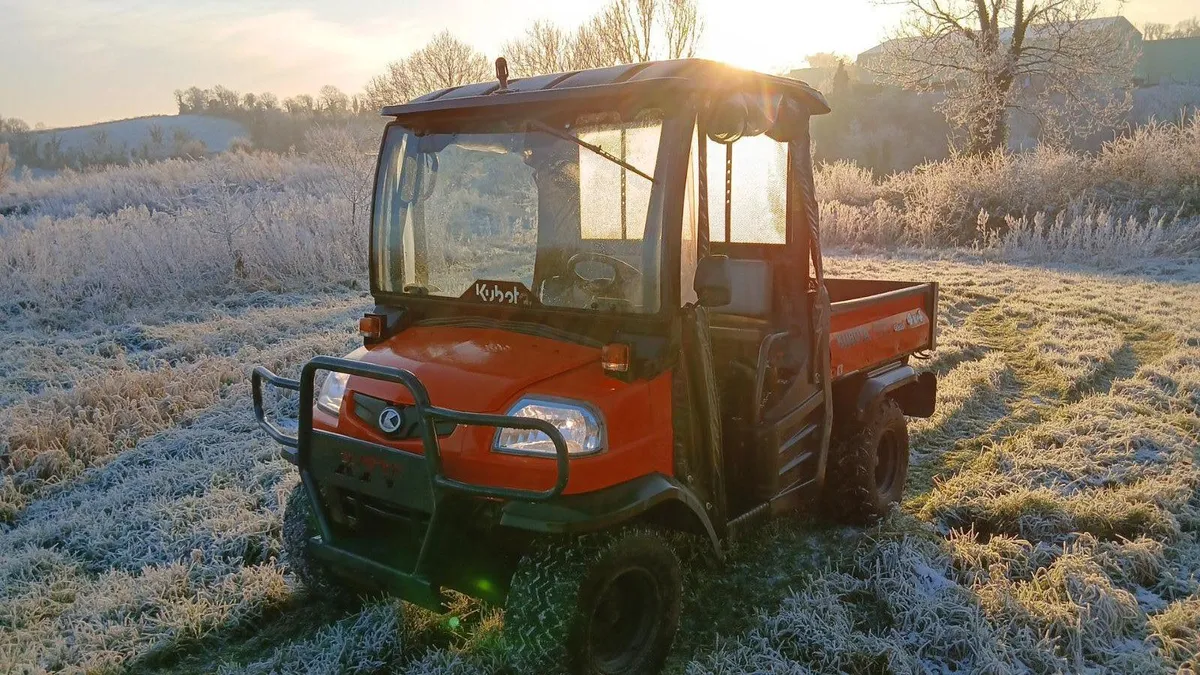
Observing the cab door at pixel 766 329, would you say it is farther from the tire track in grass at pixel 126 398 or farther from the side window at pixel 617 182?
the tire track in grass at pixel 126 398

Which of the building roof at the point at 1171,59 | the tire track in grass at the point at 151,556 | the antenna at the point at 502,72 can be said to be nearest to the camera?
the antenna at the point at 502,72

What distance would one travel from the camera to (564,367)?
113 inches

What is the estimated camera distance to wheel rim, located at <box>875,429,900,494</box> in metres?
4.64

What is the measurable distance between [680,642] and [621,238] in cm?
165

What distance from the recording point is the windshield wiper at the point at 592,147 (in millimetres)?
2920

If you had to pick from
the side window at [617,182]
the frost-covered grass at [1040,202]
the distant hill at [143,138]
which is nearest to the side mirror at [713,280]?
the side window at [617,182]

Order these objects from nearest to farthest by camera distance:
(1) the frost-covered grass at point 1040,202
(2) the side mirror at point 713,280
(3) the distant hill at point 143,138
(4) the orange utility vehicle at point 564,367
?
(4) the orange utility vehicle at point 564,367 < (2) the side mirror at point 713,280 < (1) the frost-covered grass at point 1040,202 < (3) the distant hill at point 143,138

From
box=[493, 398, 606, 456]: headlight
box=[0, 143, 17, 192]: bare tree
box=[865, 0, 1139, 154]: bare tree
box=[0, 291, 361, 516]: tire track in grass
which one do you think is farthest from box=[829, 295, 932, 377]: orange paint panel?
box=[0, 143, 17, 192]: bare tree

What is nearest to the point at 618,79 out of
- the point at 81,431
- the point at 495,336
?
the point at 495,336

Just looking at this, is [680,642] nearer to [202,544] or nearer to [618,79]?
[618,79]

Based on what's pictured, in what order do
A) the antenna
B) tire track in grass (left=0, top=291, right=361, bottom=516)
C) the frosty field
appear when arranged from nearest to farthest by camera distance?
1. the antenna
2. the frosty field
3. tire track in grass (left=0, top=291, right=361, bottom=516)

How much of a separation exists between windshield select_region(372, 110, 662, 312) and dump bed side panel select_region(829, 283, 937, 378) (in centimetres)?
151

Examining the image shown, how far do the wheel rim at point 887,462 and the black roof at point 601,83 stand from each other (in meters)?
2.23

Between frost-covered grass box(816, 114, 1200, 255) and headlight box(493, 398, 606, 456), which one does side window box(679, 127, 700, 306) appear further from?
frost-covered grass box(816, 114, 1200, 255)
